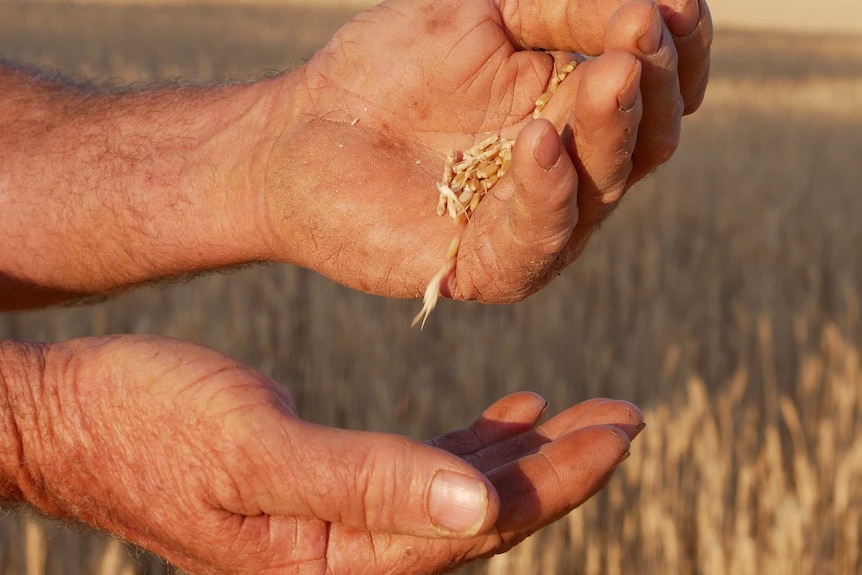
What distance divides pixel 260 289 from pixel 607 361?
1587 mm

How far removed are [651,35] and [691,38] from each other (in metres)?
0.19

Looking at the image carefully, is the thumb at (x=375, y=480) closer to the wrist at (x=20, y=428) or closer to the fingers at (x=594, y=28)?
the wrist at (x=20, y=428)

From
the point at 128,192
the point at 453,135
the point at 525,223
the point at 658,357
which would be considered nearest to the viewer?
the point at 525,223

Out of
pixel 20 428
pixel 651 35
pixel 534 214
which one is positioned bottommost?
pixel 20 428

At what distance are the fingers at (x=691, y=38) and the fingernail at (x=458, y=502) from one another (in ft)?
2.51

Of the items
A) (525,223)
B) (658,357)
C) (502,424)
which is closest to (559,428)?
(502,424)

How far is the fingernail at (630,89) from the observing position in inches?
56.1

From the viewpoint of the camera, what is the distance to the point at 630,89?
1.43 meters

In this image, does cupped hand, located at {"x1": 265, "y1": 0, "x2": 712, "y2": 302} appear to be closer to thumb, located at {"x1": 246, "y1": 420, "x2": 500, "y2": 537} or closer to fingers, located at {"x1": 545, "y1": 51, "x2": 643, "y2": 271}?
fingers, located at {"x1": 545, "y1": 51, "x2": 643, "y2": 271}

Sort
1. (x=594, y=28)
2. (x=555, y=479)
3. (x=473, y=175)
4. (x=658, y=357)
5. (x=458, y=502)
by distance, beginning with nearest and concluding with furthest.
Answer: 1. (x=458, y=502)
2. (x=555, y=479)
3. (x=594, y=28)
4. (x=473, y=175)
5. (x=658, y=357)

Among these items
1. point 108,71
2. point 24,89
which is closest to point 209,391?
point 24,89

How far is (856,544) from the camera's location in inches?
116

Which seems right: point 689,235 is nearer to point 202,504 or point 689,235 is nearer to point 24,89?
point 24,89

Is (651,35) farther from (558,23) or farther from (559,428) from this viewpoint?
(559,428)
